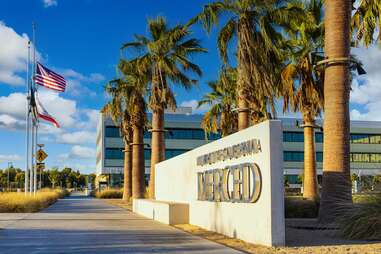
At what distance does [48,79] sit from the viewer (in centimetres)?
3075

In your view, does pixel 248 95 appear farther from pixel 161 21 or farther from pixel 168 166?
pixel 161 21

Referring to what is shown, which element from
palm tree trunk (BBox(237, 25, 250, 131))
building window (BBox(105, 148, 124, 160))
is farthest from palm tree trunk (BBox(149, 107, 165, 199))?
building window (BBox(105, 148, 124, 160))

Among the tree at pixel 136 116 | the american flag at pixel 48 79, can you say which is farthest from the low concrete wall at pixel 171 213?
the tree at pixel 136 116

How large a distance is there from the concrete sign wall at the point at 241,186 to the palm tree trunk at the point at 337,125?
120 inches

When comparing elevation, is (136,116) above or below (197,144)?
below

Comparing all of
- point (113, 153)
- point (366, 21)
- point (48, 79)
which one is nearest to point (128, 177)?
point (48, 79)

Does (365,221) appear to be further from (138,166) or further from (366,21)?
(138,166)

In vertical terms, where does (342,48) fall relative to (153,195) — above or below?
above

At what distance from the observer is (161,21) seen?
29.6 metres

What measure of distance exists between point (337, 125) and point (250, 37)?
562cm

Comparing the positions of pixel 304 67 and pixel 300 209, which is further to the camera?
pixel 304 67

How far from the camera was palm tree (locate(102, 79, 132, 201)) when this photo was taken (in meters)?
38.4

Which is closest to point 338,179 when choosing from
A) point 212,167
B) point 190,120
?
point 212,167

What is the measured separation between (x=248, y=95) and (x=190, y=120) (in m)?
63.6
